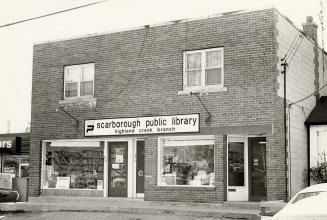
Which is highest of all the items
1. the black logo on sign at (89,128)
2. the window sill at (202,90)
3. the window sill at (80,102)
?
the window sill at (202,90)

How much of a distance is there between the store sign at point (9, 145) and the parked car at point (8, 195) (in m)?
4.08

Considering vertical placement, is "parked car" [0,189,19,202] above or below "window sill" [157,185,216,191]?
below

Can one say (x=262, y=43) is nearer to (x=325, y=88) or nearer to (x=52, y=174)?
(x=325, y=88)

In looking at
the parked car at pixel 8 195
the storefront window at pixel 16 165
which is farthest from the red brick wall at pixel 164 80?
the storefront window at pixel 16 165

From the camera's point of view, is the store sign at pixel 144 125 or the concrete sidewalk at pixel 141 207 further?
the store sign at pixel 144 125

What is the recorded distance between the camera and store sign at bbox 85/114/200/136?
19625mm

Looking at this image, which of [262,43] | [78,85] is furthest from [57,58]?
[262,43]

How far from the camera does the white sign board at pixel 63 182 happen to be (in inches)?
888

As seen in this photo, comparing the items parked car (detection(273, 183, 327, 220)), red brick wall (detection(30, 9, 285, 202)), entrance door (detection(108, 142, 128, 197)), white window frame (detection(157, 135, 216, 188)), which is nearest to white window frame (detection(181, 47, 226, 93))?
red brick wall (detection(30, 9, 285, 202))

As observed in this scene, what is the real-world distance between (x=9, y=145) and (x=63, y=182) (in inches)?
219

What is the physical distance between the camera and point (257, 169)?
63.2ft

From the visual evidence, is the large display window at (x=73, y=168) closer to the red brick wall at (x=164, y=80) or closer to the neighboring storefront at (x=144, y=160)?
the neighboring storefront at (x=144, y=160)

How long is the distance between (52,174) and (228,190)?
26.0ft

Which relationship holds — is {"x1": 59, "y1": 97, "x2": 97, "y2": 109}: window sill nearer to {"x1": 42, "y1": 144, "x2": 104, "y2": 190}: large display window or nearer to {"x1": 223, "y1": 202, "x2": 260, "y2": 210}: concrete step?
{"x1": 42, "y1": 144, "x2": 104, "y2": 190}: large display window
